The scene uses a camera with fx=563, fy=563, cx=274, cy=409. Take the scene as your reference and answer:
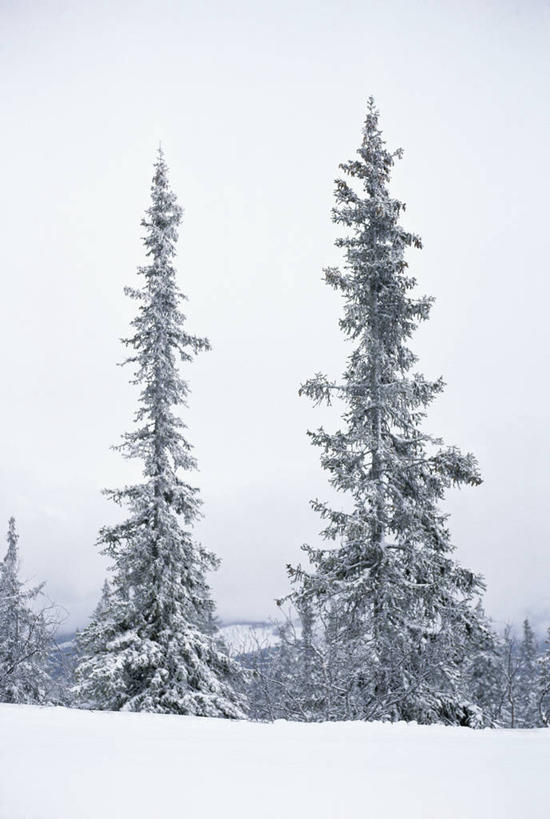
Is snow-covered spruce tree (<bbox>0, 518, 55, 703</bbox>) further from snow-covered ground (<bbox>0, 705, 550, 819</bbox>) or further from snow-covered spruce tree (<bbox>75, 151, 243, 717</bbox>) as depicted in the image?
snow-covered ground (<bbox>0, 705, 550, 819</bbox>)

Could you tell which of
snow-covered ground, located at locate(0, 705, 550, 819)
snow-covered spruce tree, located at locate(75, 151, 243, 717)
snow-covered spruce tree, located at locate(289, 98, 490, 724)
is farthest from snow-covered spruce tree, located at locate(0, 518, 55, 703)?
snow-covered ground, located at locate(0, 705, 550, 819)

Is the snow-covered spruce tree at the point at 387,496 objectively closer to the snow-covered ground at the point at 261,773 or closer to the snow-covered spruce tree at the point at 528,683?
the snow-covered ground at the point at 261,773

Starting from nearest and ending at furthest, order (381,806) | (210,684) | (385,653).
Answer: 1. (381,806)
2. (385,653)
3. (210,684)

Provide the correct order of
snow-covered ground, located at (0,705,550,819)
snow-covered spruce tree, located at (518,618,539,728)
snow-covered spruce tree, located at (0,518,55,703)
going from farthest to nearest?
snow-covered spruce tree, located at (518,618,539,728) → snow-covered spruce tree, located at (0,518,55,703) → snow-covered ground, located at (0,705,550,819)

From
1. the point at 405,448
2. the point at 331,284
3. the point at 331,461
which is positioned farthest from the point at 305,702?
the point at 331,284

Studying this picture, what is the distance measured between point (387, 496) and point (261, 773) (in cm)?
926

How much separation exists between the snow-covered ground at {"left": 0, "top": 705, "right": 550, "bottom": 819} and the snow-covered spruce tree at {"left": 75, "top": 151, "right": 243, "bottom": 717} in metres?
8.19

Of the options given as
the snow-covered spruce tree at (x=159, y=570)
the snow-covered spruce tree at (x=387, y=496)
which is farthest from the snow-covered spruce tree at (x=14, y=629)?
the snow-covered spruce tree at (x=387, y=496)

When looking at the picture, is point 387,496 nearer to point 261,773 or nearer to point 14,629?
point 261,773

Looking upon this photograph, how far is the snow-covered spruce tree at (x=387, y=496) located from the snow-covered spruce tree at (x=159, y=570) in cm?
313

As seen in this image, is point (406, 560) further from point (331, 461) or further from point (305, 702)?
point (305, 702)

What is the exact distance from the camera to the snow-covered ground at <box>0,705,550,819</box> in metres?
2.76

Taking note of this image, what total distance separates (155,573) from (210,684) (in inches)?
108

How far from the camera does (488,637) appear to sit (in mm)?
11500
